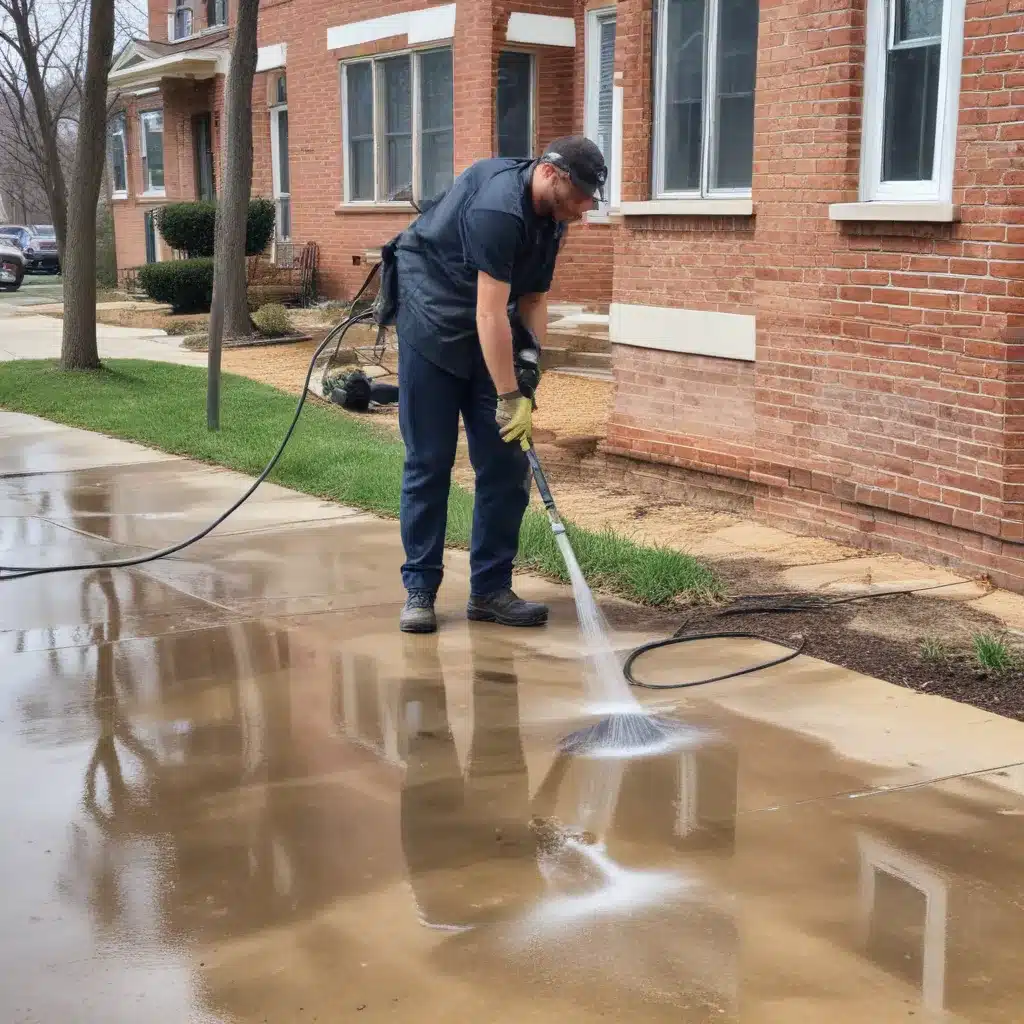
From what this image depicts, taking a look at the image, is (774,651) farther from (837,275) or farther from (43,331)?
(43,331)

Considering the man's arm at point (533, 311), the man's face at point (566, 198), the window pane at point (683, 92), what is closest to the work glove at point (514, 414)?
the man's arm at point (533, 311)

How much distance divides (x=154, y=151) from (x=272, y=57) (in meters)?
7.87

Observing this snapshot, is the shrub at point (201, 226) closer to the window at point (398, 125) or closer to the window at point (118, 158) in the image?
the window at point (398, 125)

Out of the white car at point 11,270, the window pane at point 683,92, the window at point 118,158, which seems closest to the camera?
the window pane at point 683,92

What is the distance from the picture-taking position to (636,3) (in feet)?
28.0

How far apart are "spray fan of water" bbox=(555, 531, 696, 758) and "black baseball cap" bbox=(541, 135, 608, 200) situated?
137 centimetres

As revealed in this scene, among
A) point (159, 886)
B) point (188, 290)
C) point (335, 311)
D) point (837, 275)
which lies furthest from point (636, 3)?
point (188, 290)

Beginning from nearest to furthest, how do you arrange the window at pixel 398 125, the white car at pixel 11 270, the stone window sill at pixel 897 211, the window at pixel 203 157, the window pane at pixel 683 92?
the stone window sill at pixel 897 211
the window pane at pixel 683 92
the window at pixel 398 125
the window at pixel 203 157
the white car at pixel 11 270

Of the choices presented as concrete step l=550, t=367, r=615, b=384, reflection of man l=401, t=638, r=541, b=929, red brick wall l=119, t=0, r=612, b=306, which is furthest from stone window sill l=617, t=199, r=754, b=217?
red brick wall l=119, t=0, r=612, b=306

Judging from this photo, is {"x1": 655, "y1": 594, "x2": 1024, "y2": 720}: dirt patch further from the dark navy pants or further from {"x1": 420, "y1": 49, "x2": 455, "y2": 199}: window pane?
{"x1": 420, "y1": 49, "x2": 455, "y2": 199}: window pane

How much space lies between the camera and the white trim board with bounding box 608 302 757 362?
7922 mm

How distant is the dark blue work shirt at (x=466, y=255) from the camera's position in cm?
501

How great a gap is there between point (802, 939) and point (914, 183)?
15.0 feet

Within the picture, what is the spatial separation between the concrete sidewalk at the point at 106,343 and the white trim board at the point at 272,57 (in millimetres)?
Result: 4737
